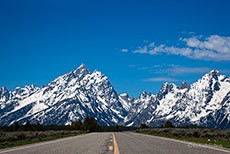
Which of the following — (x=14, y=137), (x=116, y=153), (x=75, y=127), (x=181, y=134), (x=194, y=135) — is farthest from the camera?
(x=75, y=127)

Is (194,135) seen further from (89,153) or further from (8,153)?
(8,153)

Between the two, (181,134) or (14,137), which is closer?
(14,137)

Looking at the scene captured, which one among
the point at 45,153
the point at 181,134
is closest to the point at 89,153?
the point at 45,153

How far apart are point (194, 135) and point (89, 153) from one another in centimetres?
2111

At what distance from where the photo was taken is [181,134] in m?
33.5

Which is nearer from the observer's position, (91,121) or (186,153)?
(186,153)

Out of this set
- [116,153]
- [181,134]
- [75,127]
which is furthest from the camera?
[75,127]

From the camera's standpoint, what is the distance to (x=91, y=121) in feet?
424

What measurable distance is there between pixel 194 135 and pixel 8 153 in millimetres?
22967

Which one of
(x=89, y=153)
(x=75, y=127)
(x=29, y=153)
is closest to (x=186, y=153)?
(x=89, y=153)

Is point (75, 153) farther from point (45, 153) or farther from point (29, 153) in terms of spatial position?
point (29, 153)

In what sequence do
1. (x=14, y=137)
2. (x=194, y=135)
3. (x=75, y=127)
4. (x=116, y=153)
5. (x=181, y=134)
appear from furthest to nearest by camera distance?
(x=75, y=127), (x=181, y=134), (x=194, y=135), (x=14, y=137), (x=116, y=153)

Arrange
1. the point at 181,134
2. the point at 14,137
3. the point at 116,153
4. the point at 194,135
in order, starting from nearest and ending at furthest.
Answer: the point at 116,153 → the point at 14,137 → the point at 194,135 → the point at 181,134

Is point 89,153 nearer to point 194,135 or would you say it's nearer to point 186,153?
point 186,153
